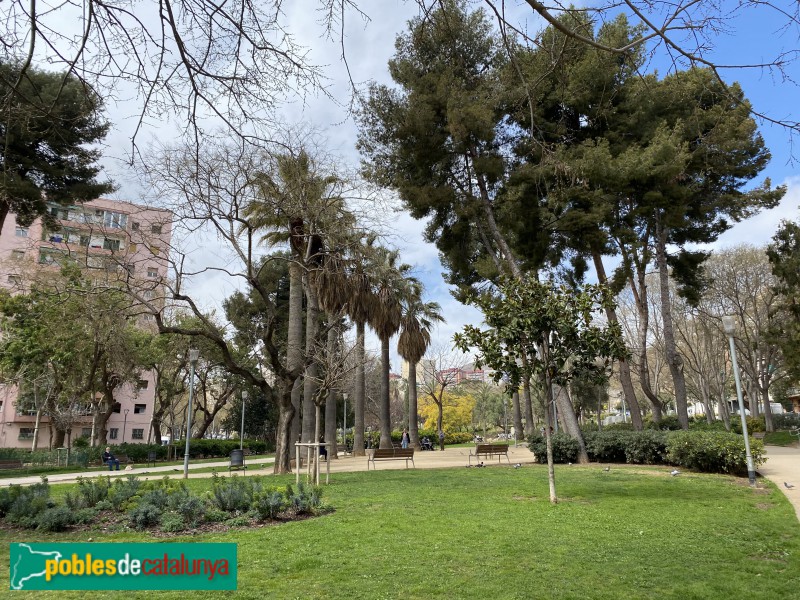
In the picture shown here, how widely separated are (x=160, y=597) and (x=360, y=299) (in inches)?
827

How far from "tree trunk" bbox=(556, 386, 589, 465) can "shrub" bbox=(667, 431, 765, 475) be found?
2975 millimetres

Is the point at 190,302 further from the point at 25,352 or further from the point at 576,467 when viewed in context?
the point at 25,352

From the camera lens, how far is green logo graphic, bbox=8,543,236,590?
4.29 meters

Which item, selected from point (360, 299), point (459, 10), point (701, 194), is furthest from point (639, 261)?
point (459, 10)

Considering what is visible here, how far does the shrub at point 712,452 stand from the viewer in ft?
47.3

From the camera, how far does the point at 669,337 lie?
70.4 ft

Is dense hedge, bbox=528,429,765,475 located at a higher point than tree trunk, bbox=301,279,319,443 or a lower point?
lower

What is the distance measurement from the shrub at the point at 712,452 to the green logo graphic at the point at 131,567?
46.9 ft

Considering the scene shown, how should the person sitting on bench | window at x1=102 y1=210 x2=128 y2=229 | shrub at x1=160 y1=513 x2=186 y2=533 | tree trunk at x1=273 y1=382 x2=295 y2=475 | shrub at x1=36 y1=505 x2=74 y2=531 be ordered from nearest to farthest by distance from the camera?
shrub at x1=160 y1=513 x2=186 y2=533 → shrub at x1=36 y1=505 x2=74 y2=531 → window at x1=102 y1=210 x2=128 y2=229 → tree trunk at x1=273 y1=382 x2=295 y2=475 → the person sitting on bench

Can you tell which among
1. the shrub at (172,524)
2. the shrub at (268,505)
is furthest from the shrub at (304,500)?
the shrub at (172,524)

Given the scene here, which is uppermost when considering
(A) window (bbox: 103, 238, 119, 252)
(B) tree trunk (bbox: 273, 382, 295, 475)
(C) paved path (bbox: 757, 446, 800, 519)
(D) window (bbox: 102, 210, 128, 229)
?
(D) window (bbox: 102, 210, 128, 229)

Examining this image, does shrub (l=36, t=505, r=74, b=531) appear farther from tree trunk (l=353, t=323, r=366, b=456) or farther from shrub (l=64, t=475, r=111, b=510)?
tree trunk (l=353, t=323, r=366, b=456)

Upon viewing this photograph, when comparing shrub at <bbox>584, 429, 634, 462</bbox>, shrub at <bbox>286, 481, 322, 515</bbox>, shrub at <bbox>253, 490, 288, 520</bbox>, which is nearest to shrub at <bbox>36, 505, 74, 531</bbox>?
shrub at <bbox>253, 490, 288, 520</bbox>

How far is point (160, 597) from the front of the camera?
4516 mm
